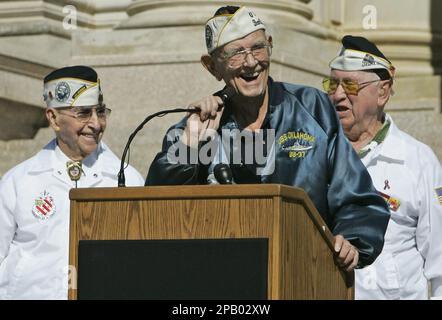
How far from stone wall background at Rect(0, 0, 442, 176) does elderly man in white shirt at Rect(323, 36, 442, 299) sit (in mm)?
2563

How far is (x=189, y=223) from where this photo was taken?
531 centimetres

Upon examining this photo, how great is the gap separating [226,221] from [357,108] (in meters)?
3.17

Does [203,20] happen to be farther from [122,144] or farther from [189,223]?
[189,223]

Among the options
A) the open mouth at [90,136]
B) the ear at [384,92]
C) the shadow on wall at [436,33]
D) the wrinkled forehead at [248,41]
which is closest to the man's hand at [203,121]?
the wrinkled forehead at [248,41]

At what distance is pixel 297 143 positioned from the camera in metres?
6.11

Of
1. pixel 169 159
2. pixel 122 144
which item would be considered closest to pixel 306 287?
pixel 169 159

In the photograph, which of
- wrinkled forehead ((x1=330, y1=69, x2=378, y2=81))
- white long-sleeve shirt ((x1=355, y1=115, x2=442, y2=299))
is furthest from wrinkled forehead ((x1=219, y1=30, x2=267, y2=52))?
wrinkled forehead ((x1=330, y1=69, x2=378, y2=81))

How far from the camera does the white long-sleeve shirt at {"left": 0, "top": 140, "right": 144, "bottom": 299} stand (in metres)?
8.24

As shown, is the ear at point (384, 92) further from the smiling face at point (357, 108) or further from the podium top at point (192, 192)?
the podium top at point (192, 192)

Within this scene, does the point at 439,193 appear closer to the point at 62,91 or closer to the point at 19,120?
the point at 62,91

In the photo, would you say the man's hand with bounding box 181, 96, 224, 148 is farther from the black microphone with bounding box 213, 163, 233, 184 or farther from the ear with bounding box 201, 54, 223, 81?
the ear with bounding box 201, 54, 223, 81

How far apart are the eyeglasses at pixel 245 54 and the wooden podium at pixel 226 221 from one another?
849 mm

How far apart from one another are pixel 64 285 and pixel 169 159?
2.39 metres

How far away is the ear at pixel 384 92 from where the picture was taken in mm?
8441
